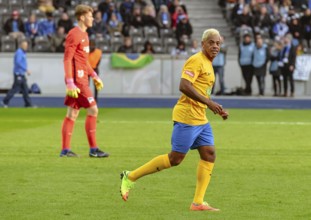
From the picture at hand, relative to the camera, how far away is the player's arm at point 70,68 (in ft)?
51.4

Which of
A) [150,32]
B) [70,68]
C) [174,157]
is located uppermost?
[70,68]

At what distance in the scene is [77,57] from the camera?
16.0 metres

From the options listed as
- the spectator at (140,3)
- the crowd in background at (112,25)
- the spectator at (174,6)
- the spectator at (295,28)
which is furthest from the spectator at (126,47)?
the spectator at (295,28)

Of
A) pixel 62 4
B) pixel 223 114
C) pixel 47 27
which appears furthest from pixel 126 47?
pixel 223 114

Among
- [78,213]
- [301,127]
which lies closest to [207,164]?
[78,213]

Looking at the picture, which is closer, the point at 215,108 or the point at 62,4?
the point at 215,108

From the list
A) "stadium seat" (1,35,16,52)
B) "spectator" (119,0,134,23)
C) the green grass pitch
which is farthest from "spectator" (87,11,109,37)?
the green grass pitch

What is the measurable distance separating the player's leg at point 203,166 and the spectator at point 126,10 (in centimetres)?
2801

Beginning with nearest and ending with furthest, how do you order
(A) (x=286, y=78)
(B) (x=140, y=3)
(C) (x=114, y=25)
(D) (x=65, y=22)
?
(A) (x=286, y=78) < (D) (x=65, y=22) < (C) (x=114, y=25) < (B) (x=140, y=3)

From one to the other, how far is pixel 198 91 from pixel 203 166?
2.49ft

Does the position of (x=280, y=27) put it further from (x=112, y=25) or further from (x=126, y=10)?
(x=112, y=25)

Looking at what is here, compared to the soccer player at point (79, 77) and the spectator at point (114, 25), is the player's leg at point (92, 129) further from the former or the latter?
the spectator at point (114, 25)

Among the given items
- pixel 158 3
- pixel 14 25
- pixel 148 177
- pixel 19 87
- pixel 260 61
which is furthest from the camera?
pixel 158 3

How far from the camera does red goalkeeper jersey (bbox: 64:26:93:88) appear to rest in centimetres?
1584
